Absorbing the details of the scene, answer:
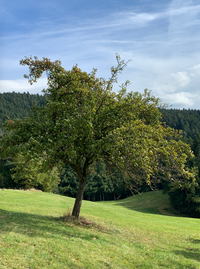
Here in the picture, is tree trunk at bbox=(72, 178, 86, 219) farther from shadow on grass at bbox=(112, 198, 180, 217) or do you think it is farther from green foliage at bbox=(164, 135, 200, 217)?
green foliage at bbox=(164, 135, 200, 217)

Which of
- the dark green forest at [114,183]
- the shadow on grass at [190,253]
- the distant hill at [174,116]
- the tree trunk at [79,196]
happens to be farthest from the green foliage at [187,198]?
the distant hill at [174,116]

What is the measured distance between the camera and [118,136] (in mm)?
A: 11852

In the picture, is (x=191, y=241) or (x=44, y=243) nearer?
(x=44, y=243)

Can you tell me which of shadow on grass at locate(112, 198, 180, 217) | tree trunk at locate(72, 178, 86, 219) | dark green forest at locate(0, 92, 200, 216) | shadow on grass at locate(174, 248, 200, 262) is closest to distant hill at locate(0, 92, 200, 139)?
dark green forest at locate(0, 92, 200, 216)

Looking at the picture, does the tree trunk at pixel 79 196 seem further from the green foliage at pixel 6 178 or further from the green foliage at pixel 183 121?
the green foliage at pixel 183 121

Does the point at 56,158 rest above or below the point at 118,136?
below

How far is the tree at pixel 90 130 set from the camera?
1186 centimetres

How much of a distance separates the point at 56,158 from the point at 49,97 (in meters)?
4.24

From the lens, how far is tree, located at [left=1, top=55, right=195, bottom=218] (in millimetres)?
11859

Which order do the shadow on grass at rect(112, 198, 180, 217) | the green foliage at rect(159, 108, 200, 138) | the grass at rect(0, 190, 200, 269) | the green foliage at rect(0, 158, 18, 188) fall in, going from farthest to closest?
the green foliage at rect(159, 108, 200, 138), the green foliage at rect(0, 158, 18, 188), the shadow on grass at rect(112, 198, 180, 217), the grass at rect(0, 190, 200, 269)

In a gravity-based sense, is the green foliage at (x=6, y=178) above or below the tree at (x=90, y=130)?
below

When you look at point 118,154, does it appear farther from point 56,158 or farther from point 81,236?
point 81,236

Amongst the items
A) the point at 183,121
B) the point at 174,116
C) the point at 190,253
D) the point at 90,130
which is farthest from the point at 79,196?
the point at 174,116

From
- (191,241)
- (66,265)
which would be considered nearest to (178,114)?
(191,241)
